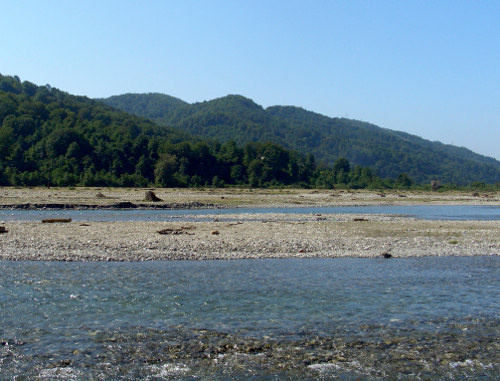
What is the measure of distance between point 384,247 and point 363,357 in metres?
17.6

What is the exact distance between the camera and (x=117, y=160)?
132m

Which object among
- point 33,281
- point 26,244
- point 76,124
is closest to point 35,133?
point 76,124

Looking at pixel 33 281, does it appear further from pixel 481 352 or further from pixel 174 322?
pixel 481 352

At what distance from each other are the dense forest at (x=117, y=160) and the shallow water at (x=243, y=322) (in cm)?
9156

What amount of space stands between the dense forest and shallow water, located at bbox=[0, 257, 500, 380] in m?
91.6

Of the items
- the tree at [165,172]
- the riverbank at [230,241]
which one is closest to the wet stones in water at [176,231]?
the riverbank at [230,241]

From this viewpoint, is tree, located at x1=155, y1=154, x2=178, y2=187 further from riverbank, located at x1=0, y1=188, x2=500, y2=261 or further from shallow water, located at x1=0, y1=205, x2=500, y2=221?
riverbank, located at x1=0, y1=188, x2=500, y2=261

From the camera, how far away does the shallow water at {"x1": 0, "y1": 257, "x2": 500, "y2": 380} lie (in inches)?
468

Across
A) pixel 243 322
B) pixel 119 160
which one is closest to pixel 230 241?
pixel 243 322

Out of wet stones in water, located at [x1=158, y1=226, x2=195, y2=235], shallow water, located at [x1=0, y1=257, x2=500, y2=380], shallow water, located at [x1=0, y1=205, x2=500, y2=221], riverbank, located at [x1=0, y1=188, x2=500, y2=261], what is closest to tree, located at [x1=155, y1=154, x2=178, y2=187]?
shallow water, located at [x1=0, y1=205, x2=500, y2=221]

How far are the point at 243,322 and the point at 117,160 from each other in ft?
401

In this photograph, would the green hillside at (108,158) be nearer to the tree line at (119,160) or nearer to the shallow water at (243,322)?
the tree line at (119,160)

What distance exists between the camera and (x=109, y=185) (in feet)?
370

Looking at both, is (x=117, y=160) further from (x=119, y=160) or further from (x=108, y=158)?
(x=108, y=158)
